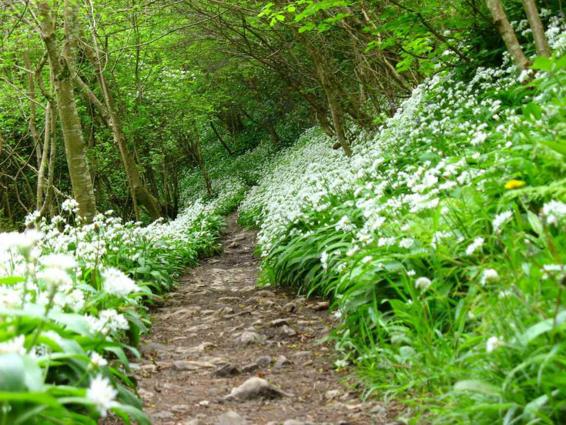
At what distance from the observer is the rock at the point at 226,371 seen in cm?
465

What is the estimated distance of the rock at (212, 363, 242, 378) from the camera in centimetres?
465

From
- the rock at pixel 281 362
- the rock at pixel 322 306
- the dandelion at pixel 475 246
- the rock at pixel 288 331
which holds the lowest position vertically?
the rock at pixel 322 306

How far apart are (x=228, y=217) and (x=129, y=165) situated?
663 cm

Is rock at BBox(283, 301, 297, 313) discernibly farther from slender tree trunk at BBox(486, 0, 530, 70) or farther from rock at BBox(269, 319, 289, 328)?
slender tree trunk at BBox(486, 0, 530, 70)

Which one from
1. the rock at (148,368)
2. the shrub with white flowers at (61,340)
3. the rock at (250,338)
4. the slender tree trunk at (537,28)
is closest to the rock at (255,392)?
the shrub with white flowers at (61,340)

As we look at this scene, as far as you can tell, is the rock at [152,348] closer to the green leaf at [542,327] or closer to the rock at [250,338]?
the rock at [250,338]

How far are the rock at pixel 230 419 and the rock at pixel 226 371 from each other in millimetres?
952

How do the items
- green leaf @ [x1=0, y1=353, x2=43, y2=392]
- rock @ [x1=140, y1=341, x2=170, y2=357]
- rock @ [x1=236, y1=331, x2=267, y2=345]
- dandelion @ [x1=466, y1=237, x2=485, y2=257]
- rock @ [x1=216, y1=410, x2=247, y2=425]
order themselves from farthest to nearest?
1. rock @ [x1=236, y1=331, x2=267, y2=345]
2. rock @ [x1=140, y1=341, x2=170, y2=357]
3. rock @ [x1=216, y1=410, x2=247, y2=425]
4. dandelion @ [x1=466, y1=237, x2=485, y2=257]
5. green leaf @ [x1=0, y1=353, x2=43, y2=392]

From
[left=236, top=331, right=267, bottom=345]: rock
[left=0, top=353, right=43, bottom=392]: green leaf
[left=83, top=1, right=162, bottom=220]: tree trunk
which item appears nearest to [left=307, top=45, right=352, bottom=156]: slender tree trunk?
[left=83, top=1, right=162, bottom=220]: tree trunk

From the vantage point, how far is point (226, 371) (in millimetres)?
4680

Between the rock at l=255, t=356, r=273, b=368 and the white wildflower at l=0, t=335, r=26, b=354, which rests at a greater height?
the white wildflower at l=0, t=335, r=26, b=354

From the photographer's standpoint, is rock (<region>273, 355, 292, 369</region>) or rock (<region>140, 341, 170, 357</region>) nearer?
rock (<region>273, 355, 292, 369</region>)

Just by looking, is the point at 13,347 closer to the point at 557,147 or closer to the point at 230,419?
the point at 230,419

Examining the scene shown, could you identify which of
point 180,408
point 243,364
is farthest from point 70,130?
point 180,408
